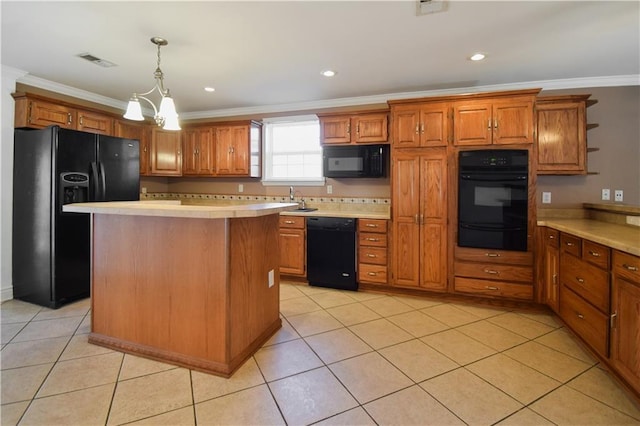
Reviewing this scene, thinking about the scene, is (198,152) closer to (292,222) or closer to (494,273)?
A: (292,222)

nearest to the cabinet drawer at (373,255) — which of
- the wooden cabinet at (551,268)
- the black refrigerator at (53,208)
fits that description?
the wooden cabinet at (551,268)

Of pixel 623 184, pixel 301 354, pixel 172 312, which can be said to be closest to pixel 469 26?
pixel 623 184

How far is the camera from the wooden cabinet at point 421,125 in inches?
131

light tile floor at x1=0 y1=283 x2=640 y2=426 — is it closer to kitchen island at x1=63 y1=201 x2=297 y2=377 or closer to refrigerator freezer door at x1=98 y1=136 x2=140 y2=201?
kitchen island at x1=63 y1=201 x2=297 y2=377

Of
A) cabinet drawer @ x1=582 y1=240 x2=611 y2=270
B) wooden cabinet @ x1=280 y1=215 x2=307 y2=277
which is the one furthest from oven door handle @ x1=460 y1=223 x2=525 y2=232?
wooden cabinet @ x1=280 y1=215 x2=307 y2=277

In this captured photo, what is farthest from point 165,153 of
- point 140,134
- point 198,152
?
point 198,152

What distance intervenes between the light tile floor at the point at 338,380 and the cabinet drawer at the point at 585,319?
0.15 metres

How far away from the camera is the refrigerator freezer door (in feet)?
11.2

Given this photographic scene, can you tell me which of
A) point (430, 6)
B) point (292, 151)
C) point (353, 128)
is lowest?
point (292, 151)

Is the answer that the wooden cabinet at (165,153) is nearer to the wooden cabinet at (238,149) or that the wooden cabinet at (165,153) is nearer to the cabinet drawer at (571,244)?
the wooden cabinet at (238,149)

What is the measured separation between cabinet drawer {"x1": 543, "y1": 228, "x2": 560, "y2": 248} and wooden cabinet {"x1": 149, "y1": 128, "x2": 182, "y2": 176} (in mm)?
4811

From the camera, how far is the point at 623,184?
3289 millimetres

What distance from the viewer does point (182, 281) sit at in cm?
204

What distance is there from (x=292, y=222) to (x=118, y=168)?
209 centimetres
